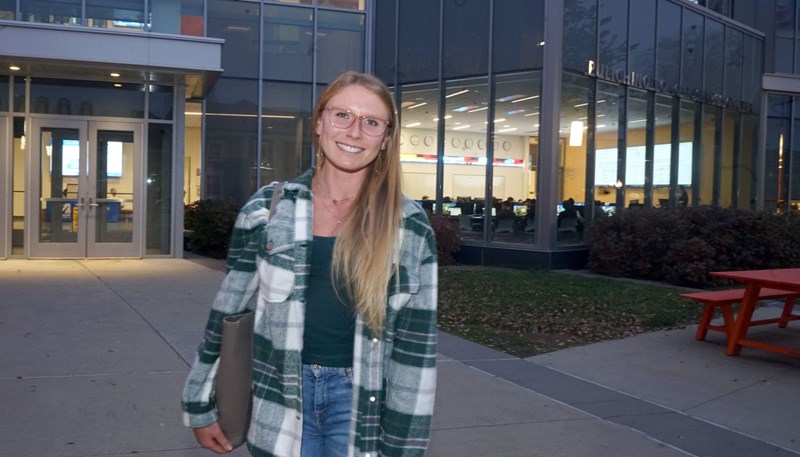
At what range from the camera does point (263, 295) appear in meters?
2.63

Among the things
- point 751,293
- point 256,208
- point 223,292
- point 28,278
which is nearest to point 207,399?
point 223,292

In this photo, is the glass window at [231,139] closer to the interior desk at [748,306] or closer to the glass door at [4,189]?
the glass door at [4,189]

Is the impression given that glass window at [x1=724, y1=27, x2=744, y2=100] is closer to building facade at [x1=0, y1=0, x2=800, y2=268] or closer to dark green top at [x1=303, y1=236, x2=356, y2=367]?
building facade at [x1=0, y1=0, x2=800, y2=268]

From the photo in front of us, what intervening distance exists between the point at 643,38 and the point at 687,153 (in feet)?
12.0

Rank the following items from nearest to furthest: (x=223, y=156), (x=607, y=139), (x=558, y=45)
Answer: (x=558, y=45), (x=607, y=139), (x=223, y=156)

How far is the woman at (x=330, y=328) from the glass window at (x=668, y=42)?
17.5m

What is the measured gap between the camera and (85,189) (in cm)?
1568

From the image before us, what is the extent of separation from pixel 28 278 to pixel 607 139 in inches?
437

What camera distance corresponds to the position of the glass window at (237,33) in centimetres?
1875

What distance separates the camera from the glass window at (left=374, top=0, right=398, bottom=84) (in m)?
19.3

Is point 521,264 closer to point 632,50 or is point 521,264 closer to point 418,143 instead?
point 418,143

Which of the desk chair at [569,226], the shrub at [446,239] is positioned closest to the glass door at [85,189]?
the shrub at [446,239]

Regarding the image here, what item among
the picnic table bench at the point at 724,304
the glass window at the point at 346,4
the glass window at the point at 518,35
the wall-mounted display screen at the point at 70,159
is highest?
the glass window at the point at 346,4

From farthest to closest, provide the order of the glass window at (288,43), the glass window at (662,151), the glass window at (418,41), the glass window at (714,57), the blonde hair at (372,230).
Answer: the glass window at (714,57) → the glass window at (288,43) → the glass window at (662,151) → the glass window at (418,41) → the blonde hair at (372,230)
